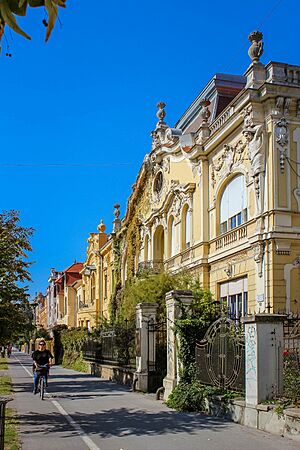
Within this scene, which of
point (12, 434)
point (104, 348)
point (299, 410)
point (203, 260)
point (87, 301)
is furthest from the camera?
point (87, 301)

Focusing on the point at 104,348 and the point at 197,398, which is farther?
the point at 104,348

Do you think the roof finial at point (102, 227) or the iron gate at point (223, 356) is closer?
the iron gate at point (223, 356)

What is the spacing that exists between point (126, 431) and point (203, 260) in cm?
1659

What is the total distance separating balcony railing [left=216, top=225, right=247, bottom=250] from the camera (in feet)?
79.3

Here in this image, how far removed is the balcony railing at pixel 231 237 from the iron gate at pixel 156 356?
611 cm

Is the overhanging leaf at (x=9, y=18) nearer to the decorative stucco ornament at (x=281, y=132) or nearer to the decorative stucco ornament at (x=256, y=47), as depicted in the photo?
the decorative stucco ornament at (x=281, y=132)

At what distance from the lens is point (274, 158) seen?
73.0ft

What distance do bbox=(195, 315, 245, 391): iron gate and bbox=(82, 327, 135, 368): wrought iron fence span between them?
8.01 meters

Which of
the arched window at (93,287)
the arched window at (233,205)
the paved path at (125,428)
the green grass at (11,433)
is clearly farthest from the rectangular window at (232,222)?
the arched window at (93,287)

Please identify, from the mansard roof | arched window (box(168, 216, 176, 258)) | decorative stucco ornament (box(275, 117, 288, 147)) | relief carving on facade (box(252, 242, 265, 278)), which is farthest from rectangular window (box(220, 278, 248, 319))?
the mansard roof

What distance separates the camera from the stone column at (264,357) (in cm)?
1144

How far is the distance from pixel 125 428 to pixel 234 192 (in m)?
15.1

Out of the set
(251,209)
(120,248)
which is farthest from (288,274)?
(120,248)

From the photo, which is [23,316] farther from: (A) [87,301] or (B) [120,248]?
(A) [87,301]
